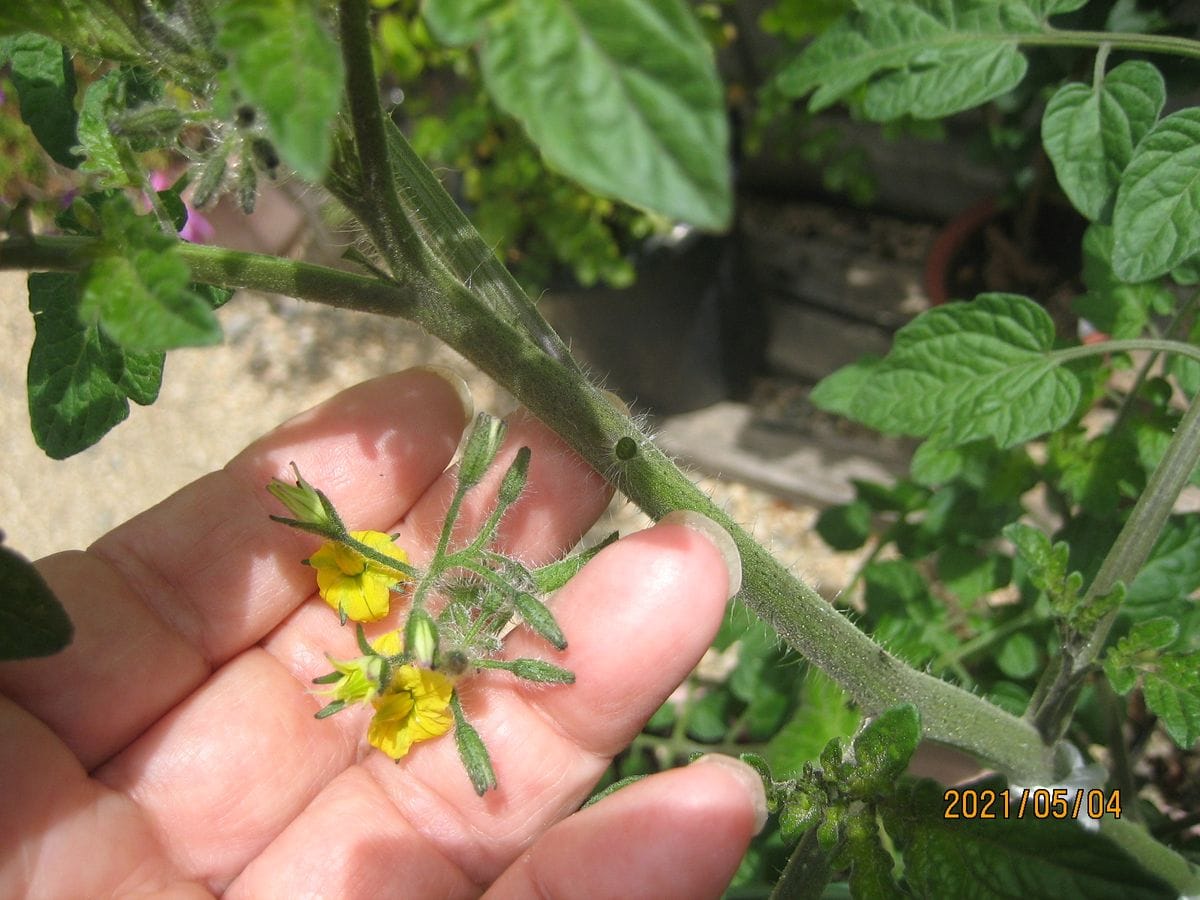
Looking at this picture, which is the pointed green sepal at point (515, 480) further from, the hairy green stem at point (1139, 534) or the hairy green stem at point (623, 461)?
the hairy green stem at point (1139, 534)

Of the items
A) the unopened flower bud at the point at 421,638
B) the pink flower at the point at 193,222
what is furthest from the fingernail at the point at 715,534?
the pink flower at the point at 193,222

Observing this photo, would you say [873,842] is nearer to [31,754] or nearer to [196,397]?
[31,754]

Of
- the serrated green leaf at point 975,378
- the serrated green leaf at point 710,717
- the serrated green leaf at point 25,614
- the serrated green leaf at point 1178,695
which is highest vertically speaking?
the serrated green leaf at point 25,614

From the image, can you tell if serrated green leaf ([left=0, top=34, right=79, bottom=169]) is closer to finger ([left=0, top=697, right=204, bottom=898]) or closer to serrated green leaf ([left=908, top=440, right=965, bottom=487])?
finger ([left=0, top=697, right=204, bottom=898])

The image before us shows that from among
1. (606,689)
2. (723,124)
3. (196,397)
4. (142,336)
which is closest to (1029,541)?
(606,689)

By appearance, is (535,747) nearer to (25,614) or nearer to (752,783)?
(752,783)
